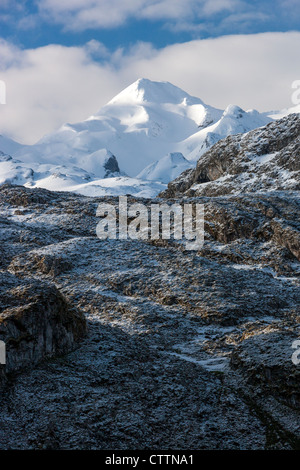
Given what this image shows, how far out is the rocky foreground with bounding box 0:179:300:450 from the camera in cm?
1977

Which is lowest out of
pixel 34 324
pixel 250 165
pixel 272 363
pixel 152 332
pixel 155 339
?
pixel 155 339

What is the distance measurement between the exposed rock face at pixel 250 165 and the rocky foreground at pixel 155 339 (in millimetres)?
31553

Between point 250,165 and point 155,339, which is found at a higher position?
point 250,165

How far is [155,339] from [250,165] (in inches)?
2581

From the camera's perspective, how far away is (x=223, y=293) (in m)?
37.7

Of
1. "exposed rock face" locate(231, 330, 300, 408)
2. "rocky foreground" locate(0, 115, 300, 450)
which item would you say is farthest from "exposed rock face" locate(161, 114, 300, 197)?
"exposed rock face" locate(231, 330, 300, 408)

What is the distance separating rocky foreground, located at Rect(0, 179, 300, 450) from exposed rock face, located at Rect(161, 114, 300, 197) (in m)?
31.6

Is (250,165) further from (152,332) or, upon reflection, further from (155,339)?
(155,339)

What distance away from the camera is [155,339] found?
3120cm

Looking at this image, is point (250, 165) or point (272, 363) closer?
point (272, 363)

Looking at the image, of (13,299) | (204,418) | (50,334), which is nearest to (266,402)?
(204,418)

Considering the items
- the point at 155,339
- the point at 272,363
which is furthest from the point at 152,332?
the point at 272,363

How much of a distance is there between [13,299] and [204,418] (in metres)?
13.5

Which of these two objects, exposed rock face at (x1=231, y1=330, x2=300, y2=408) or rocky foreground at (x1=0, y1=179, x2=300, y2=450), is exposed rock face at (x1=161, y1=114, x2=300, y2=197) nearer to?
rocky foreground at (x1=0, y1=179, x2=300, y2=450)
